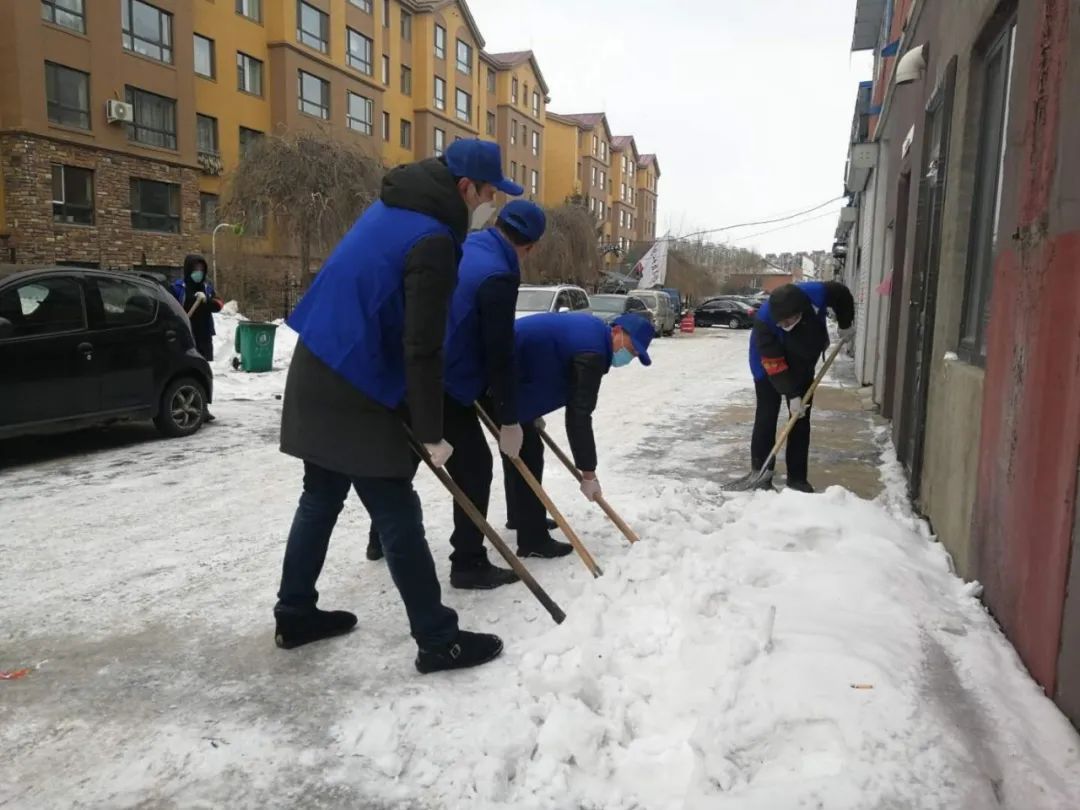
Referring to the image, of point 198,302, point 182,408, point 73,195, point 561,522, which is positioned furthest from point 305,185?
point 561,522

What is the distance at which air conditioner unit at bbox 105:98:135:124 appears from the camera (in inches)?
882

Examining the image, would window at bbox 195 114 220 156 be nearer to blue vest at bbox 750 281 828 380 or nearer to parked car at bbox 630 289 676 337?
parked car at bbox 630 289 676 337

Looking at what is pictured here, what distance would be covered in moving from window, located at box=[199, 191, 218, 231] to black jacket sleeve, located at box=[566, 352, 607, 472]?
25.3 metres

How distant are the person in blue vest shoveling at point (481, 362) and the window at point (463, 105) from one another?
136 feet

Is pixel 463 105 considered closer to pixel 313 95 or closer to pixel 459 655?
pixel 313 95

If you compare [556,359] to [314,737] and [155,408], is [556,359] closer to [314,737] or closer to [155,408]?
[314,737]

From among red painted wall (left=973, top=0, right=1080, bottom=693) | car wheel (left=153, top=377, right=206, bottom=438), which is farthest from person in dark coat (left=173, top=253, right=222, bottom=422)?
red painted wall (left=973, top=0, right=1080, bottom=693)

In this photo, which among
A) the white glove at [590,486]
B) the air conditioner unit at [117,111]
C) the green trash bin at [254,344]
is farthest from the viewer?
the air conditioner unit at [117,111]

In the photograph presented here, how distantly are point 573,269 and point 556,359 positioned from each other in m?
34.2

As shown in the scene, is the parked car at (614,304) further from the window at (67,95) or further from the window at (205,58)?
the window at (205,58)

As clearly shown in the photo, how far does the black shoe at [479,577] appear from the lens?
12.9 ft

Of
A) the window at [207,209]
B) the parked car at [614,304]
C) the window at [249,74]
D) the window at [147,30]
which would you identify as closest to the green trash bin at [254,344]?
the parked car at [614,304]

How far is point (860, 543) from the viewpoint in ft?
13.2

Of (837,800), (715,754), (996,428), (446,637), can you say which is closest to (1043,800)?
(837,800)
